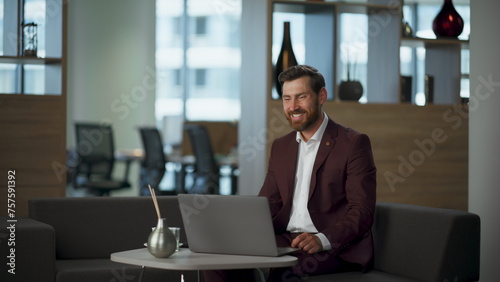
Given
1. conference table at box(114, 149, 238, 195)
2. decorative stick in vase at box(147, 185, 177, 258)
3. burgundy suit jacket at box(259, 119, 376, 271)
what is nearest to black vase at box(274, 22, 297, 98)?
burgundy suit jacket at box(259, 119, 376, 271)

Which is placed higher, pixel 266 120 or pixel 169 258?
pixel 266 120

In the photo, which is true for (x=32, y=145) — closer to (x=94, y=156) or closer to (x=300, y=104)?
(x=300, y=104)

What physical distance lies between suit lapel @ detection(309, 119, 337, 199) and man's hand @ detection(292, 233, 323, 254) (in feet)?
1.18

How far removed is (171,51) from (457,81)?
8194mm

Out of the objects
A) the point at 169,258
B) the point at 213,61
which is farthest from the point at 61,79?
the point at 213,61

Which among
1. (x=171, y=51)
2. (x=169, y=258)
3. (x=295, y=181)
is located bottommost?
(x=169, y=258)

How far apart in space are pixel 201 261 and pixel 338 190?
88cm

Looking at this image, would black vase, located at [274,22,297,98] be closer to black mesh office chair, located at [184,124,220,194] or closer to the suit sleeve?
the suit sleeve

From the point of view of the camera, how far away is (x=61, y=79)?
187 inches

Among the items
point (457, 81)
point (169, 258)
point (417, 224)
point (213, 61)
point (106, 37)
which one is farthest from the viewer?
point (213, 61)

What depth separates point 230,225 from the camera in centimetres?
273

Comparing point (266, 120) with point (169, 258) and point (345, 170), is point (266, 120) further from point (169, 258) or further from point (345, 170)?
point (169, 258)

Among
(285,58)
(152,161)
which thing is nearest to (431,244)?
(285,58)

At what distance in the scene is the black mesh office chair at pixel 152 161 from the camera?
29.5 ft
